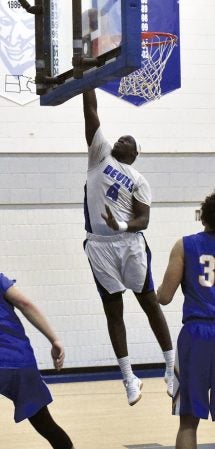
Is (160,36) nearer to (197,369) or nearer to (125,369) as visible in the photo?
(125,369)

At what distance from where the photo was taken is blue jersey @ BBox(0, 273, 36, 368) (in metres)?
6.50

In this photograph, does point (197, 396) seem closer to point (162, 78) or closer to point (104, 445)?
point (104, 445)

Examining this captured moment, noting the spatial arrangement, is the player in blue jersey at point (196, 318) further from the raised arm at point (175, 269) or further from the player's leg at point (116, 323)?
the player's leg at point (116, 323)

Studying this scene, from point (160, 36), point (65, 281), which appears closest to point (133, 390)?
point (65, 281)

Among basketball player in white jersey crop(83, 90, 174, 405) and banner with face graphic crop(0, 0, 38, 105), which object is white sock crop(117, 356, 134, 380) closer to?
basketball player in white jersey crop(83, 90, 174, 405)

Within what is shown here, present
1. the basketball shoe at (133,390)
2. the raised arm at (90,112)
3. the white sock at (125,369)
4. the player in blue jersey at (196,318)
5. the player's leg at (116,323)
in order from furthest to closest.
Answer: the player's leg at (116,323) → the white sock at (125,369) → the basketball shoe at (133,390) → the raised arm at (90,112) → the player in blue jersey at (196,318)

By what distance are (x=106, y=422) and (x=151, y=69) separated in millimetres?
5108

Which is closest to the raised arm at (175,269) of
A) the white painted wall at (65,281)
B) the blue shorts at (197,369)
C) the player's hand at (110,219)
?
the blue shorts at (197,369)

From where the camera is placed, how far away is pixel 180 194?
526 inches

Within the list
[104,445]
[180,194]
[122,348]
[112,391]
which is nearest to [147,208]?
[122,348]

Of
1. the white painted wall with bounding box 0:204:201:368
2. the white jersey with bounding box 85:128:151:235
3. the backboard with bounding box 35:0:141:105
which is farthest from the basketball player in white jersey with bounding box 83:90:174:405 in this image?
the white painted wall with bounding box 0:204:201:368

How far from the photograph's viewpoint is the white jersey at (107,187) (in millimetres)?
8352

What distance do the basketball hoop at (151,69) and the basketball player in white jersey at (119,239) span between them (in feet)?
14.4

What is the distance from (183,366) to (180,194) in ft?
23.0
